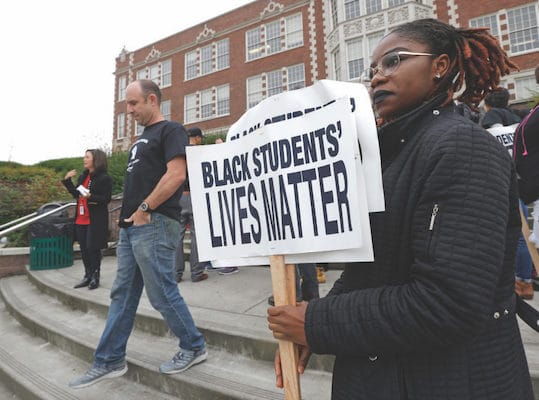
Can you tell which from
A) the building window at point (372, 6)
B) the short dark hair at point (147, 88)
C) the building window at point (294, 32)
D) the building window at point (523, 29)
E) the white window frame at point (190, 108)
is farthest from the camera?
the white window frame at point (190, 108)

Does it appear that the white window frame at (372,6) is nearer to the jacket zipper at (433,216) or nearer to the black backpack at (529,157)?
the black backpack at (529,157)

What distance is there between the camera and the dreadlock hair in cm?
100

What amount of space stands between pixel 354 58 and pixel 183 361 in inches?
700

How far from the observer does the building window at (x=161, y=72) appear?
84.4 ft

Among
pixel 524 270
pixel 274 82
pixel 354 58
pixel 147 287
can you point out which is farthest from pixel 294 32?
pixel 147 287

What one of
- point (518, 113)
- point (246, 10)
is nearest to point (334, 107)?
point (518, 113)

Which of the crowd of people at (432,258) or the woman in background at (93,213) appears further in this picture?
the woman in background at (93,213)

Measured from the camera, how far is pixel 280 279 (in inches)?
42.9

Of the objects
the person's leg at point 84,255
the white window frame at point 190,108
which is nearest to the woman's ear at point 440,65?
the person's leg at point 84,255

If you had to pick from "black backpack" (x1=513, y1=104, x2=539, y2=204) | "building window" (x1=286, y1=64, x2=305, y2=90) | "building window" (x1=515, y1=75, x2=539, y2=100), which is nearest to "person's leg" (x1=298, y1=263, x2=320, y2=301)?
"black backpack" (x1=513, y1=104, x2=539, y2=204)

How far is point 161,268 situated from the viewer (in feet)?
7.77

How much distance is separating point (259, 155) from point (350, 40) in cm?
1853

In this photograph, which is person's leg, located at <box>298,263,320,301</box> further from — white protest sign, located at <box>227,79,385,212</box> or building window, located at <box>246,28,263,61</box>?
building window, located at <box>246,28,263,61</box>

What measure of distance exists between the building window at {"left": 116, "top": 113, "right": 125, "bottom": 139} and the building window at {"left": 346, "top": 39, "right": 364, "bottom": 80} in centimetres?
2028
